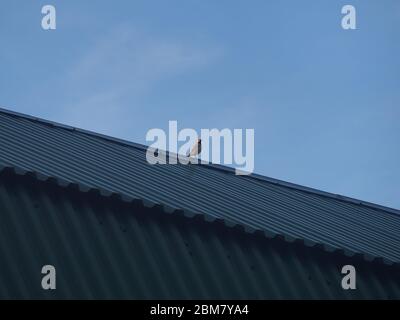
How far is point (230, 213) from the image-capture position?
41.2 ft

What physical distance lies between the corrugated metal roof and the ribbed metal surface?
7.7 inches

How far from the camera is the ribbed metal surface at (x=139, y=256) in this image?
1017cm

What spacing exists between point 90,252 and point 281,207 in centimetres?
525

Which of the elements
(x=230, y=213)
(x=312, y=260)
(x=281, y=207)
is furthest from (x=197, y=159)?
(x=312, y=260)

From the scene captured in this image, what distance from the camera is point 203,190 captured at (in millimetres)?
14406

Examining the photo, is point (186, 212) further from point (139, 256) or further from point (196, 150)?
point (196, 150)

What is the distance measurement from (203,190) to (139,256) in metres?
3.92

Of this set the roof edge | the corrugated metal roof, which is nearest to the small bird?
the corrugated metal roof

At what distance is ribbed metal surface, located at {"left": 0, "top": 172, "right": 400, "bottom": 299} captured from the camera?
10172 mm

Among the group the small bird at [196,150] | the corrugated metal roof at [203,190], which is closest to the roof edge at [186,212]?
the corrugated metal roof at [203,190]

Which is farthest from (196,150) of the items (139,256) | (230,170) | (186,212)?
(139,256)

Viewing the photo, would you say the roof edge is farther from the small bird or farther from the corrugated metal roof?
the small bird
